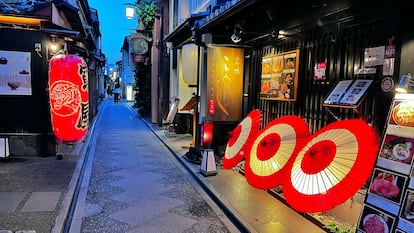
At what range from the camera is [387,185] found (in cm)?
341

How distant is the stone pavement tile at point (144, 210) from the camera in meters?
5.37

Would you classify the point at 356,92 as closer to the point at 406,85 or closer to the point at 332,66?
the point at 332,66

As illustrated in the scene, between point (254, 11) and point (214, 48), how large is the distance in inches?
93.2

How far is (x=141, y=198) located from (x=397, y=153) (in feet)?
15.9

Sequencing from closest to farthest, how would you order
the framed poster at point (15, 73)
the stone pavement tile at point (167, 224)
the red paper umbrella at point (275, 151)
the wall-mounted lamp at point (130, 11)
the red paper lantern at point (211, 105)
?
1. the stone pavement tile at point (167, 224)
2. the red paper umbrella at point (275, 151)
3. the framed poster at point (15, 73)
4. the red paper lantern at point (211, 105)
5. the wall-mounted lamp at point (130, 11)

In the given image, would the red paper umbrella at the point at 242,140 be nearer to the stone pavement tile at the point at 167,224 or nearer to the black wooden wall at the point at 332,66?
the black wooden wall at the point at 332,66

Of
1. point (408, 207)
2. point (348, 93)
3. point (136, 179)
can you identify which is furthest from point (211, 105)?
point (408, 207)

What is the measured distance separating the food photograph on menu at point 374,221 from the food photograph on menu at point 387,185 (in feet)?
0.64

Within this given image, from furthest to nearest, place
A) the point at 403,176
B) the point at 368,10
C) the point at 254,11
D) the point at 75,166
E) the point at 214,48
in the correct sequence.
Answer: the point at 214,48 → the point at 75,166 → the point at 254,11 → the point at 368,10 → the point at 403,176

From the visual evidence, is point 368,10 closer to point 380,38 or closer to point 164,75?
point 380,38

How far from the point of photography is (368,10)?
4684mm

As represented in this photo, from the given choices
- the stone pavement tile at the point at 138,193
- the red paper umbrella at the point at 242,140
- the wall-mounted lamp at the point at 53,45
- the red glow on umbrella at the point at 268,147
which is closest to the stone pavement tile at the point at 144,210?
the stone pavement tile at the point at 138,193

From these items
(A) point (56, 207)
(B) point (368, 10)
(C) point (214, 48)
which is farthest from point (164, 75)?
(B) point (368, 10)

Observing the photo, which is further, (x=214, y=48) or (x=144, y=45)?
(x=144, y=45)
